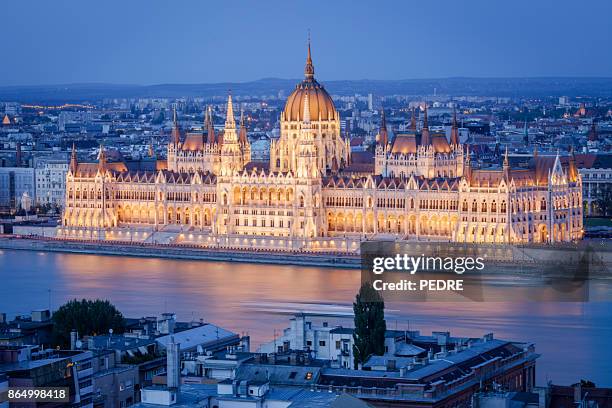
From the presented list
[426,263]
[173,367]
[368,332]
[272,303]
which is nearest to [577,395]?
[368,332]

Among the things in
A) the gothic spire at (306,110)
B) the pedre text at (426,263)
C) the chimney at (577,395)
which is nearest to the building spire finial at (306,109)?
the gothic spire at (306,110)

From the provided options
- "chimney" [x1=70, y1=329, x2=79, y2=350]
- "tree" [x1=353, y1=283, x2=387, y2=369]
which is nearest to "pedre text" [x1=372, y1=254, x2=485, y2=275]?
"chimney" [x1=70, y1=329, x2=79, y2=350]

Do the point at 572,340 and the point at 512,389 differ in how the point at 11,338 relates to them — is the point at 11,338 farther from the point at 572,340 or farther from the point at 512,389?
the point at 572,340

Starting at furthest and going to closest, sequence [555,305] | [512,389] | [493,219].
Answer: [493,219], [555,305], [512,389]

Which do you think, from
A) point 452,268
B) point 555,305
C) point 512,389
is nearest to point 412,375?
point 512,389

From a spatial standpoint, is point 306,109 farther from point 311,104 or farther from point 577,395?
point 577,395
